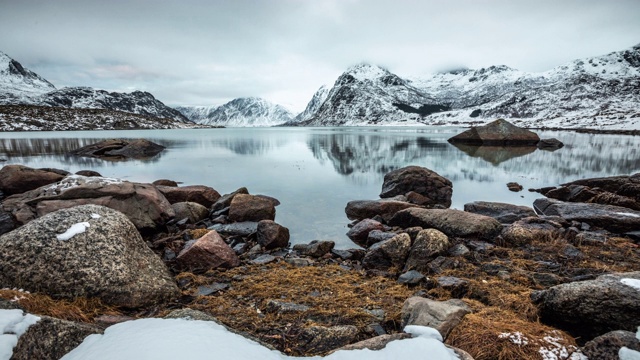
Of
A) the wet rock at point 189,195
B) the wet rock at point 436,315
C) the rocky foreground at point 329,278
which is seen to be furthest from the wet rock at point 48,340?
the wet rock at point 189,195

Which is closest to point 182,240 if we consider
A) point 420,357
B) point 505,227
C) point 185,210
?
point 185,210

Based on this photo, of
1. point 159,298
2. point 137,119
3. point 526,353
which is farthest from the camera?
point 137,119

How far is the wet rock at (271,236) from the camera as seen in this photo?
9414 mm

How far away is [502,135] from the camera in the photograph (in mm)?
48219

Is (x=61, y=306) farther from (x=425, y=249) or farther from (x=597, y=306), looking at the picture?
(x=597, y=306)

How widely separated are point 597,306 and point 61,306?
7.84m

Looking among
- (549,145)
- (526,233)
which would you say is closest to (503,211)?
(526,233)

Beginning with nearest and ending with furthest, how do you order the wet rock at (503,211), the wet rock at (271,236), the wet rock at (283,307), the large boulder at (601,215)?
the wet rock at (283,307), the wet rock at (271,236), the large boulder at (601,215), the wet rock at (503,211)

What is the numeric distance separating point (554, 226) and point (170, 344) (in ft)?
35.7

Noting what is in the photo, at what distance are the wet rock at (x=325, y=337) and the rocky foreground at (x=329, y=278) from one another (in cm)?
2

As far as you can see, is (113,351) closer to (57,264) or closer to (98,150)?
(57,264)

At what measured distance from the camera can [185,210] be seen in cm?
1220

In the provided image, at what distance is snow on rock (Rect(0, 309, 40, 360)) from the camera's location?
3102 millimetres

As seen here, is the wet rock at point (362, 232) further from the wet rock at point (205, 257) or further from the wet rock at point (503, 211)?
the wet rock at point (503, 211)
